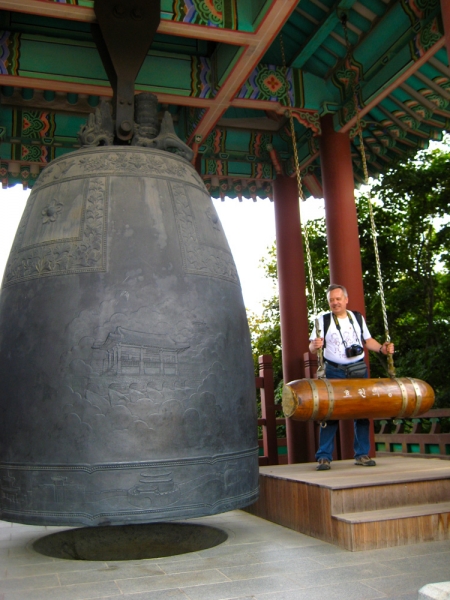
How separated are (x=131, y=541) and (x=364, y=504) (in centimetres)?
151

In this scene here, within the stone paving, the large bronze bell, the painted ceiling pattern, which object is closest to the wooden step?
the stone paving

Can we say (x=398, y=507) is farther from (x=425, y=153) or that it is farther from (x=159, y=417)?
(x=425, y=153)

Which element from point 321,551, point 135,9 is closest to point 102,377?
point 321,551

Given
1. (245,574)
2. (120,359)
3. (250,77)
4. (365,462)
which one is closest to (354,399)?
(365,462)

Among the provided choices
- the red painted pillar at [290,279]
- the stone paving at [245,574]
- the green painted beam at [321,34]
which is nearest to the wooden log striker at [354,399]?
the stone paving at [245,574]

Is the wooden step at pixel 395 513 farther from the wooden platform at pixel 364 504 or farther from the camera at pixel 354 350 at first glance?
the camera at pixel 354 350

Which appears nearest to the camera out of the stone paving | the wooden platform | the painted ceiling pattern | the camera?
the stone paving

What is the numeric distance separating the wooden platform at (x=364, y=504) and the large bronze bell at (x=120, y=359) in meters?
0.59

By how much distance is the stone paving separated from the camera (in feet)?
8.09

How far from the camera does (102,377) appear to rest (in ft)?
8.74

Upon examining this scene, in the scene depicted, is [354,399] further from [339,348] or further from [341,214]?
[341,214]

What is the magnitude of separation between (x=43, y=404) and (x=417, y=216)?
9.59 meters

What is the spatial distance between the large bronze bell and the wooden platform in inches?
23.2

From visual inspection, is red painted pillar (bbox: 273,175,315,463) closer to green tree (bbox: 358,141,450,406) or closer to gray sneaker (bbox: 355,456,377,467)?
gray sneaker (bbox: 355,456,377,467)
